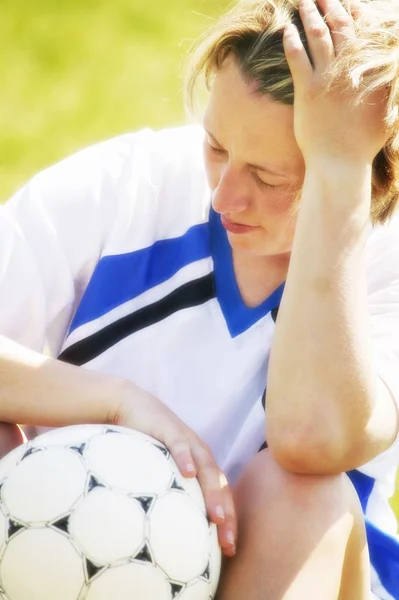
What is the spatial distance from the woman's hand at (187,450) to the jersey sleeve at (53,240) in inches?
10.8

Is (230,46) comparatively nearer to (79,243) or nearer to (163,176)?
(163,176)

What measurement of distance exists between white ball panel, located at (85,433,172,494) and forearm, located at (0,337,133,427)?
142 mm

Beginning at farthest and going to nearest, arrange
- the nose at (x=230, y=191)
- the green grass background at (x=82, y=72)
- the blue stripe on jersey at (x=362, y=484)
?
the green grass background at (x=82, y=72) → the blue stripe on jersey at (x=362, y=484) → the nose at (x=230, y=191)

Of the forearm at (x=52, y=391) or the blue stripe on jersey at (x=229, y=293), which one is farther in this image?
the blue stripe on jersey at (x=229, y=293)

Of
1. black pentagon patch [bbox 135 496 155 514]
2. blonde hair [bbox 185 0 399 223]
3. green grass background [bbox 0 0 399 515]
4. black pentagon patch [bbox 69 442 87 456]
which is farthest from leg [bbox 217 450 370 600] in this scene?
green grass background [bbox 0 0 399 515]

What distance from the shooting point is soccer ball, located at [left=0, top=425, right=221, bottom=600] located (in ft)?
4.60

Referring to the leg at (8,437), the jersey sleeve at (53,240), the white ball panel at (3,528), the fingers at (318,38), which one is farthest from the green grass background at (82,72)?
the white ball panel at (3,528)

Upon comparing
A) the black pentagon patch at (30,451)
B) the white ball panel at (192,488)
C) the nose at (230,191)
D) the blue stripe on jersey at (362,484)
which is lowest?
the blue stripe on jersey at (362,484)

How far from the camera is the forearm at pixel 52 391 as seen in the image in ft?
5.48

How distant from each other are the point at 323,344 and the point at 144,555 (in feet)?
A: 1.48

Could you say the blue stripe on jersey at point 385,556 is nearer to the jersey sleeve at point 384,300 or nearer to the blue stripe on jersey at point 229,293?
the jersey sleeve at point 384,300

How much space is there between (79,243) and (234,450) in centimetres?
51

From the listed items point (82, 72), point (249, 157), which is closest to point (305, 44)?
point (249, 157)

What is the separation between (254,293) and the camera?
74.5 inches
